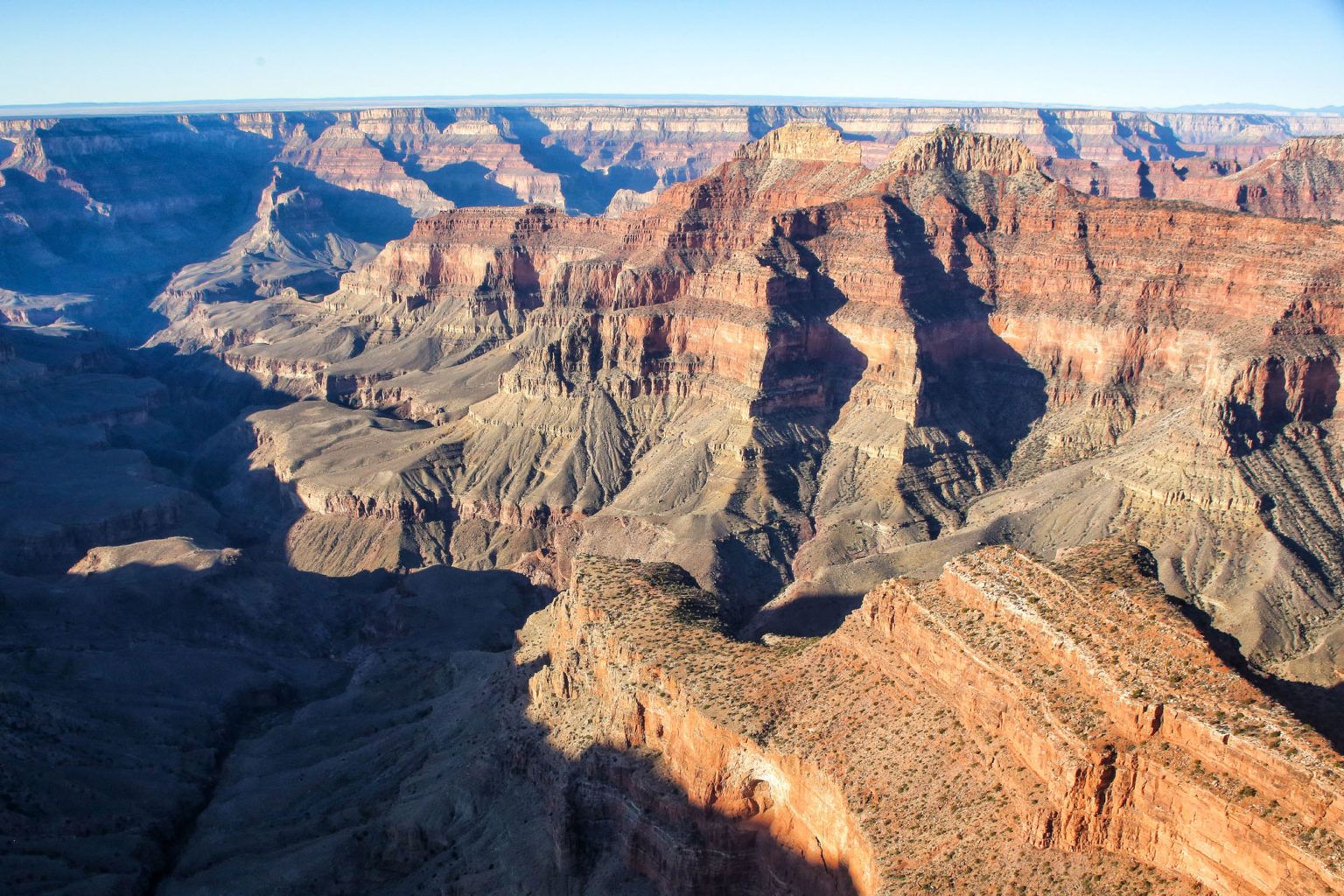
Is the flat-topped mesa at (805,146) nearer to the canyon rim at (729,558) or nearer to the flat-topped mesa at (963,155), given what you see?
the canyon rim at (729,558)

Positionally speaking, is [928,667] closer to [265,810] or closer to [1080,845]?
[1080,845]

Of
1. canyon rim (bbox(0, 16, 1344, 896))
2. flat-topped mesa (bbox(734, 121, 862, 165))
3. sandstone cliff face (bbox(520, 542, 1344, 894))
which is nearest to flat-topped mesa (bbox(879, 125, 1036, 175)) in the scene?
canyon rim (bbox(0, 16, 1344, 896))

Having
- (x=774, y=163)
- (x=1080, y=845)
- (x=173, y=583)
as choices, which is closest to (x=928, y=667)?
(x=1080, y=845)

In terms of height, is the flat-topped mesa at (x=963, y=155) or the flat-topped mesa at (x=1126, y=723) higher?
the flat-topped mesa at (x=963, y=155)

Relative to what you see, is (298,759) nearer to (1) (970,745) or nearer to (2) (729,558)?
(2) (729,558)

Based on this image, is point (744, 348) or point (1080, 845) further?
point (744, 348)

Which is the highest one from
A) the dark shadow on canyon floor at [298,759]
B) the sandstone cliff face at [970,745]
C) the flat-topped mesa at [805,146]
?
the flat-topped mesa at [805,146]

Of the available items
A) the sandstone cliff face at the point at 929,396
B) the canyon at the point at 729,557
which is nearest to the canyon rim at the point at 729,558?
the canyon at the point at 729,557

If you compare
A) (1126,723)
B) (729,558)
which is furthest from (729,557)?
(1126,723)
